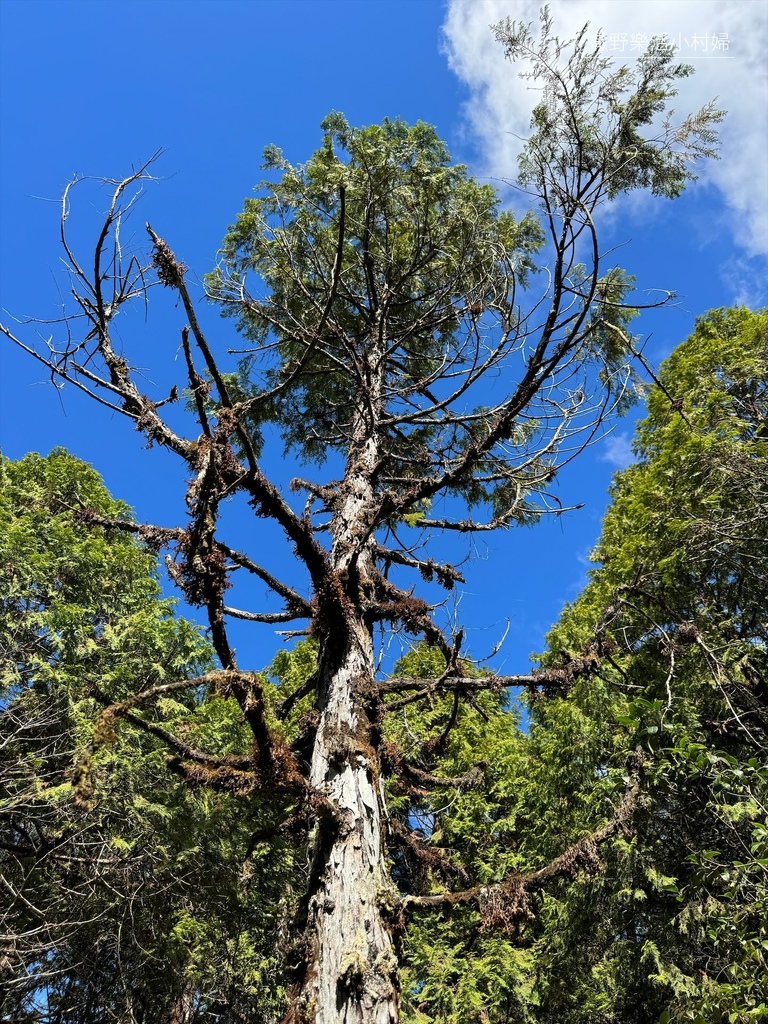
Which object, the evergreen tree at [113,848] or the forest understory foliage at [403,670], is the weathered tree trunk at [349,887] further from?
the evergreen tree at [113,848]

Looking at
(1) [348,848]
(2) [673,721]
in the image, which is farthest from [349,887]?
(2) [673,721]

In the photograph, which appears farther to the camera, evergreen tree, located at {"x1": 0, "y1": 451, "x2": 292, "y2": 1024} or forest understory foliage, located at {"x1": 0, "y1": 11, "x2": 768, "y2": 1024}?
evergreen tree, located at {"x1": 0, "y1": 451, "x2": 292, "y2": 1024}

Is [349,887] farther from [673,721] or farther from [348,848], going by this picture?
[673,721]

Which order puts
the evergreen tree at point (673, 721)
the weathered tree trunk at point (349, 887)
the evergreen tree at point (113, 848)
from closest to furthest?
the weathered tree trunk at point (349, 887) → the evergreen tree at point (673, 721) → the evergreen tree at point (113, 848)

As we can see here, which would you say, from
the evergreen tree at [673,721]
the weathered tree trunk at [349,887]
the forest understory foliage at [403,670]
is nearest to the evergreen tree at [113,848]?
the forest understory foliage at [403,670]

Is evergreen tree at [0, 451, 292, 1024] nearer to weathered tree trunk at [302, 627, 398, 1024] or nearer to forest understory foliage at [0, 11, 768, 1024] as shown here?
forest understory foliage at [0, 11, 768, 1024]

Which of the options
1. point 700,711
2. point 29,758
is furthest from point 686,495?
point 29,758

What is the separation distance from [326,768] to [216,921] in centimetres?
687

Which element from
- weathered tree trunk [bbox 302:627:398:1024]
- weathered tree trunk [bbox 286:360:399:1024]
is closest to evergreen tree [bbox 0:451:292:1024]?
weathered tree trunk [bbox 286:360:399:1024]

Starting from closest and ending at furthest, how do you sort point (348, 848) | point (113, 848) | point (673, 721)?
point (348, 848) < point (673, 721) < point (113, 848)

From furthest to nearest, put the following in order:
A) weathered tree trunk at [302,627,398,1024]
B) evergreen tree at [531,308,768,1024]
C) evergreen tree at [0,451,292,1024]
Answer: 1. evergreen tree at [0,451,292,1024]
2. evergreen tree at [531,308,768,1024]
3. weathered tree trunk at [302,627,398,1024]

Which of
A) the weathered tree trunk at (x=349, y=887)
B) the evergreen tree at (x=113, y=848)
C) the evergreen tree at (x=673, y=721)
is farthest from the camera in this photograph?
the evergreen tree at (x=113, y=848)

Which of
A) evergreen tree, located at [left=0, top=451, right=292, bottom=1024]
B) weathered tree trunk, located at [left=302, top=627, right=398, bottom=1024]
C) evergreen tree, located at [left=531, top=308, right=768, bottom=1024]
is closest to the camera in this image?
weathered tree trunk, located at [left=302, top=627, right=398, bottom=1024]

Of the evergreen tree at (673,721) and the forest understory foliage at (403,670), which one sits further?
the evergreen tree at (673,721)
